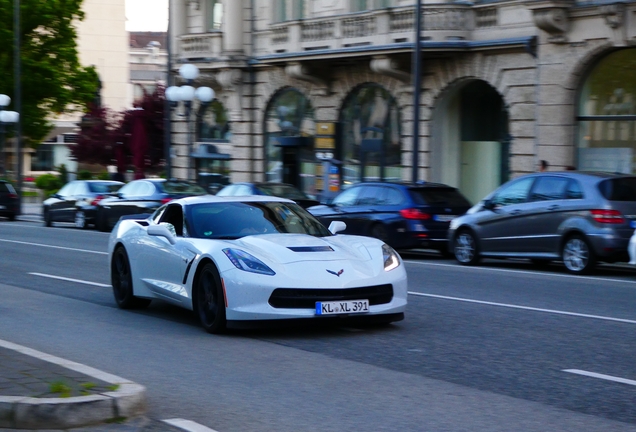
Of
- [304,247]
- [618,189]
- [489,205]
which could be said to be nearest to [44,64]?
[489,205]

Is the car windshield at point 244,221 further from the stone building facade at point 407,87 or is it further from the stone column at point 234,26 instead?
the stone column at point 234,26

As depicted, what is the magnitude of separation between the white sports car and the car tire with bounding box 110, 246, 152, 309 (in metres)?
0.10

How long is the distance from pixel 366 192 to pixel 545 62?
22.2 feet

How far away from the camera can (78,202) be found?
1246 inches

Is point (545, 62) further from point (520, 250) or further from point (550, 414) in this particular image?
point (550, 414)

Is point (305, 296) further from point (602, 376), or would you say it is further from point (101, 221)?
point (101, 221)

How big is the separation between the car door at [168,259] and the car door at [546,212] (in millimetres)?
7584

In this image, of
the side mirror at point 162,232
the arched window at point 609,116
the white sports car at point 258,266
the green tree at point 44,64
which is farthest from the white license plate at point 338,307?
the green tree at point 44,64

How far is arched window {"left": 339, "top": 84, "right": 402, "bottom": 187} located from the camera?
98.5 feet


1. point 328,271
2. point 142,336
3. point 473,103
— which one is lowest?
point 142,336

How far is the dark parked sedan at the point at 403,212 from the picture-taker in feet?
64.8

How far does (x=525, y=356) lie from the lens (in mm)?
8375

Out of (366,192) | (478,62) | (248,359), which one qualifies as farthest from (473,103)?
(248,359)

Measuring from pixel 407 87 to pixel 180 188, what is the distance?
6.81 metres
